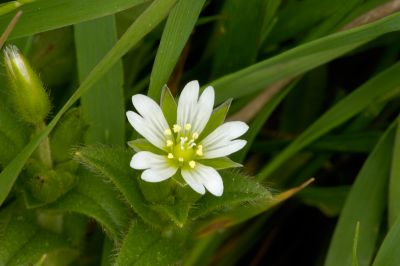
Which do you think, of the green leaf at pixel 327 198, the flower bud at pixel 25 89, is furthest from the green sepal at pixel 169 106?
the green leaf at pixel 327 198

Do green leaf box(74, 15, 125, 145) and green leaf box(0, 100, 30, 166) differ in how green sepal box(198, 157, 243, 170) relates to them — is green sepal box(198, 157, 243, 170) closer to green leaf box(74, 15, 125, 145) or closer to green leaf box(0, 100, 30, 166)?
green leaf box(74, 15, 125, 145)

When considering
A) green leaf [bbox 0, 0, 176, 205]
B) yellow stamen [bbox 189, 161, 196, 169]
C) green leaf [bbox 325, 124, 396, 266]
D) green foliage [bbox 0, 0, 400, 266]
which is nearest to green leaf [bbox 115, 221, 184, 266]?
green foliage [bbox 0, 0, 400, 266]

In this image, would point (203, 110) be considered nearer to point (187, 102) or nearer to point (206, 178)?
point (187, 102)

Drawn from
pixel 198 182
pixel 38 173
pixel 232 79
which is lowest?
pixel 198 182

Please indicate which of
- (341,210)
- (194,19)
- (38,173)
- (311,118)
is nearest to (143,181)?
(38,173)

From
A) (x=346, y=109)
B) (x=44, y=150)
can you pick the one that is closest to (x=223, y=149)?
(x=44, y=150)

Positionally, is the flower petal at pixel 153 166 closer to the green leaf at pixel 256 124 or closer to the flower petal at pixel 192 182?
the flower petal at pixel 192 182

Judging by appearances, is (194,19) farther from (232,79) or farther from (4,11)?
(4,11)
